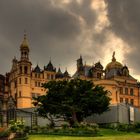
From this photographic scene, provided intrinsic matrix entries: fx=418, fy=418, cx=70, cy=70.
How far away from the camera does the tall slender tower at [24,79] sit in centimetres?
10475

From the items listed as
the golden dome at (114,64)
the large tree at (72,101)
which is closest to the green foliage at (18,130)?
the large tree at (72,101)

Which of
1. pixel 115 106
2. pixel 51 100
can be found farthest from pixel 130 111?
pixel 51 100

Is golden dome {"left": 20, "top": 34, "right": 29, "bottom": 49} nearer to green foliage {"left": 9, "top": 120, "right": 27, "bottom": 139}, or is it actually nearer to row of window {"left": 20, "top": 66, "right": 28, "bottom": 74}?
row of window {"left": 20, "top": 66, "right": 28, "bottom": 74}

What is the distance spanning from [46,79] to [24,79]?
6906 mm

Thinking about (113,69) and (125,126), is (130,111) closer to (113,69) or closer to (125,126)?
(125,126)

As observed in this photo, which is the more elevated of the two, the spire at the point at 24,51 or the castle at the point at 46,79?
the spire at the point at 24,51

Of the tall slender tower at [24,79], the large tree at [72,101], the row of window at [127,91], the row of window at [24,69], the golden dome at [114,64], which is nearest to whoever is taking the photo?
the large tree at [72,101]

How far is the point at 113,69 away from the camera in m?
115

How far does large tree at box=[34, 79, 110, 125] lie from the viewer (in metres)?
59.1

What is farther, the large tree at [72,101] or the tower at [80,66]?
the tower at [80,66]

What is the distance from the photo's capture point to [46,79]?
110 metres

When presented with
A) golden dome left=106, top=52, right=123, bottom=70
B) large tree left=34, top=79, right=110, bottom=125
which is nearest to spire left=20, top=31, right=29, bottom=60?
golden dome left=106, top=52, right=123, bottom=70

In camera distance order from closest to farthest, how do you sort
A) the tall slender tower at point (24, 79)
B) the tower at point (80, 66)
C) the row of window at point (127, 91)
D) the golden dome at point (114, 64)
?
1. the tall slender tower at point (24, 79)
2. the tower at point (80, 66)
3. the golden dome at point (114, 64)
4. the row of window at point (127, 91)

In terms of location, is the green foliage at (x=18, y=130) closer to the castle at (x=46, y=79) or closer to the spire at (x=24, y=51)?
the castle at (x=46, y=79)
